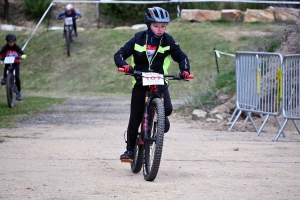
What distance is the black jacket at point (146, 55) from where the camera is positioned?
7867 mm

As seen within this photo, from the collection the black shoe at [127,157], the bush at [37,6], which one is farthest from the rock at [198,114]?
the bush at [37,6]

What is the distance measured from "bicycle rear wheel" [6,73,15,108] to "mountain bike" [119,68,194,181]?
9.33m

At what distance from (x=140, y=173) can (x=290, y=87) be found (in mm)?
4058

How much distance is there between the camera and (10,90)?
17047 mm

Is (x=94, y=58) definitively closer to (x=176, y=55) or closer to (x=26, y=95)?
(x=26, y=95)

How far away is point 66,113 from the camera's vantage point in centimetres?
1599

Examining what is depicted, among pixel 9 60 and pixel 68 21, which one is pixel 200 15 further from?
pixel 9 60

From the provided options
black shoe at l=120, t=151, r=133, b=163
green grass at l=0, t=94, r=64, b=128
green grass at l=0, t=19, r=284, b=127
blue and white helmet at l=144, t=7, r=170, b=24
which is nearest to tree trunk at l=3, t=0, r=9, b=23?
green grass at l=0, t=19, r=284, b=127

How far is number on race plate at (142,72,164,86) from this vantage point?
7.55 metres

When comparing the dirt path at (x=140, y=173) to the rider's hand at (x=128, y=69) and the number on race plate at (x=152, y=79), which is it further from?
the rider's hand at (x=128, y=69)

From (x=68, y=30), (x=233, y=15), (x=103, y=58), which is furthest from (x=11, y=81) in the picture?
(x=233, y=15)

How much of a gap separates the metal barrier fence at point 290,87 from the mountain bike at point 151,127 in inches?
159

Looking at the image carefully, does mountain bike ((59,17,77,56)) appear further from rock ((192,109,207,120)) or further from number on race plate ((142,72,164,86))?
number on race plate ((142,72,164,86))

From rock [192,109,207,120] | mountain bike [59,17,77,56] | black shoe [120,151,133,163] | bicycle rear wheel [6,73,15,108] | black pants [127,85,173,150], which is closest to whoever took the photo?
black pants [127,85,173,150]
